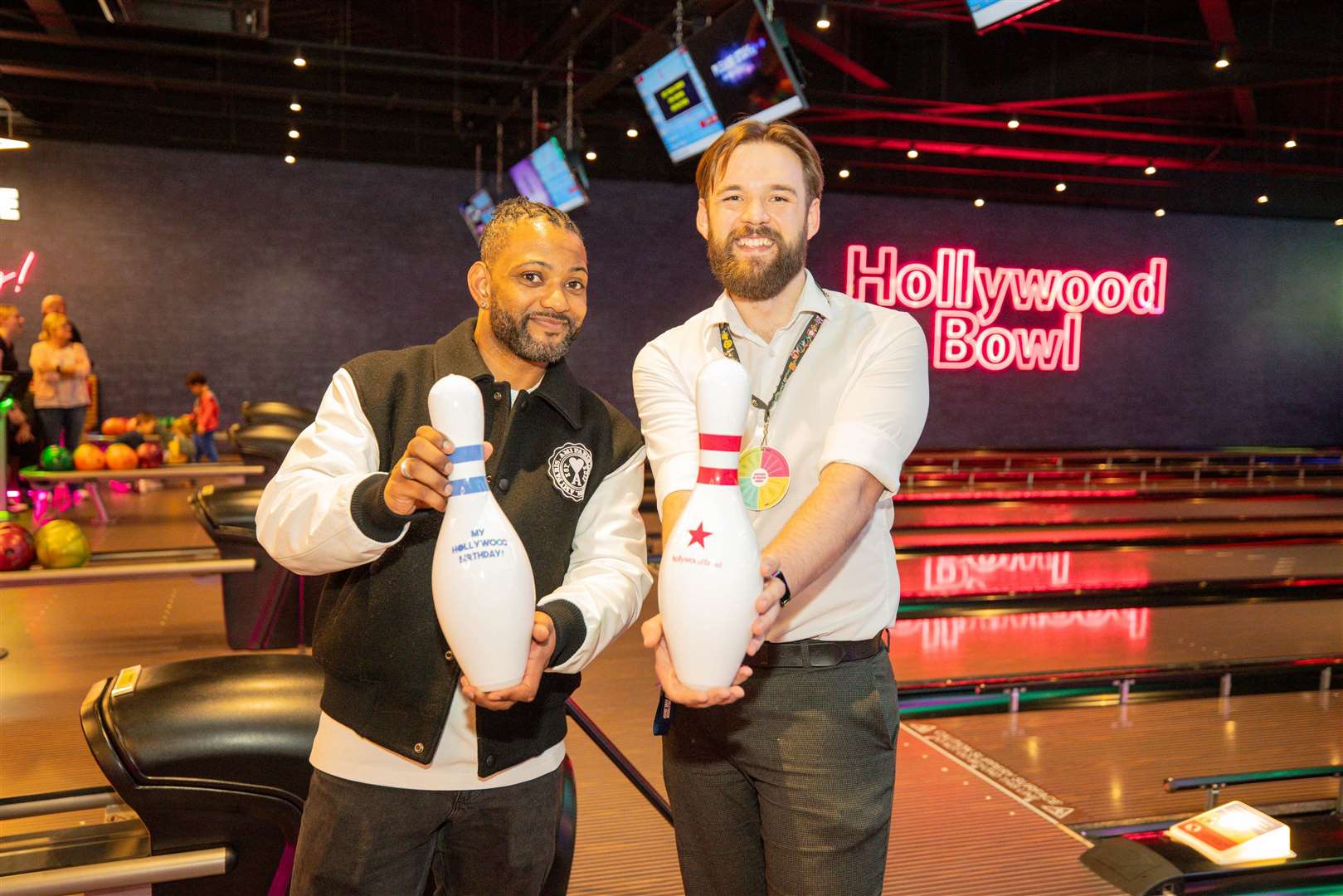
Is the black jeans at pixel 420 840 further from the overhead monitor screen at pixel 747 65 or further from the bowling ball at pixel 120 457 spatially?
the bowling ball at pixel 120 457

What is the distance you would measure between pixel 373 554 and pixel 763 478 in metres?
0.52

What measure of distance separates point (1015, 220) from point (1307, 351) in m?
4.39

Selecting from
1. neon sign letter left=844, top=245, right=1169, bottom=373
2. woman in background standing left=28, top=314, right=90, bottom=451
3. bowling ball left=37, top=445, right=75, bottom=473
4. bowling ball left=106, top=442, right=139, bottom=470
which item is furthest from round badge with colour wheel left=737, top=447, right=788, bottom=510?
neon sign letter left=844, top=245, right=1169, bottom=373

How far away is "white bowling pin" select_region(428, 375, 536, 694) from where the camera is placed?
1.17m

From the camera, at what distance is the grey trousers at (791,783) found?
1404 millimetres

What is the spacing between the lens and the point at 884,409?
143 cm

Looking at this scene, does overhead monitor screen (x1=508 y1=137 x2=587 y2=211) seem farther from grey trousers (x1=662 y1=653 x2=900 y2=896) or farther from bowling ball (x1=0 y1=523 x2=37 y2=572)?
grey trousers (x1=662 y1=653 x2=900 y2=896)

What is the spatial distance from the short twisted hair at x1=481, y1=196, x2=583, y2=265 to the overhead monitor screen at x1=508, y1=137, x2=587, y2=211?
22.6 ft

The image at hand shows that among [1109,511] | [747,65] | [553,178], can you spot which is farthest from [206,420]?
[1109,511]

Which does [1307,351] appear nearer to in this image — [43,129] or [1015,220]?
[1015,220]

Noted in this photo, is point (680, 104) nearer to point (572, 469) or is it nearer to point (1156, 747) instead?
point (1156, 747)

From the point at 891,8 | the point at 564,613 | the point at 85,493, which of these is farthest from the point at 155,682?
the point at 85,493

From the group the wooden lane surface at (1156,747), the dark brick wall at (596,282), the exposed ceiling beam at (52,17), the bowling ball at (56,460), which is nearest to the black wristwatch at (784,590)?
the wooden lane surface at (1156,747)

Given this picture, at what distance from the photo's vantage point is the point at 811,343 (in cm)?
153
